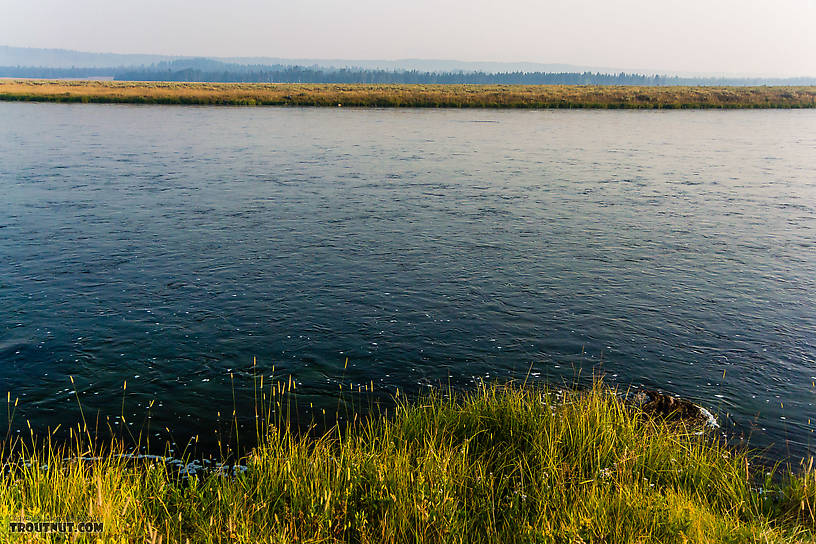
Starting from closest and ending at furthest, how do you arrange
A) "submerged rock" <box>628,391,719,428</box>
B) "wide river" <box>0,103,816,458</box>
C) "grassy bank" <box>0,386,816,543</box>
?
"grassy bank" <box>0,386,816,543</box>, "submerged rock" <box>628,391,719,428</box>, "wide river" <box>0,103,816,458</box>

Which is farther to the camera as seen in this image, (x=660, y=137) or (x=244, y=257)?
(x=660, y=137)

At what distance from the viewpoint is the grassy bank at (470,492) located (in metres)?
5.83

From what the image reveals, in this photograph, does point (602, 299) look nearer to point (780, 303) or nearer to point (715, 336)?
point (715, 336)

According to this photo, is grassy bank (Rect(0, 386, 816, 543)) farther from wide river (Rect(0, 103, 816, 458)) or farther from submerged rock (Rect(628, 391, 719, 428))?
wide river (Rect(0, 103, 816, 458))

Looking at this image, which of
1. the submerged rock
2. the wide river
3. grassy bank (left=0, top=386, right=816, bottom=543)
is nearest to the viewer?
grassy bank (left=0, top=386, right=816, bottom=543)

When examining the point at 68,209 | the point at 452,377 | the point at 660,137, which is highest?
the point at 660,137

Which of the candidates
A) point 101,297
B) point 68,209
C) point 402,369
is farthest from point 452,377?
point 68,209

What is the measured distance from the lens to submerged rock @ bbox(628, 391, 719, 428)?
9469mm

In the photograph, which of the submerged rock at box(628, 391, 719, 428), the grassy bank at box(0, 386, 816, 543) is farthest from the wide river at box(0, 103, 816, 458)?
the grassy bank at box(0, 386, 816, 543)

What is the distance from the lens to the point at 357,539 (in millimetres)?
5949

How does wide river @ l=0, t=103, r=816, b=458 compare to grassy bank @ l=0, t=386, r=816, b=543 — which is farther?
wide river @ l=0, t=103, r=816, b=458

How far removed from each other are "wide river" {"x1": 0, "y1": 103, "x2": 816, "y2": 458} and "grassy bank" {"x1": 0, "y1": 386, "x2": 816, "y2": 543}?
2571 millimetres

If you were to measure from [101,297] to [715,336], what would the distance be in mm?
13945

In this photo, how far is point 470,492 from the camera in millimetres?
6898
